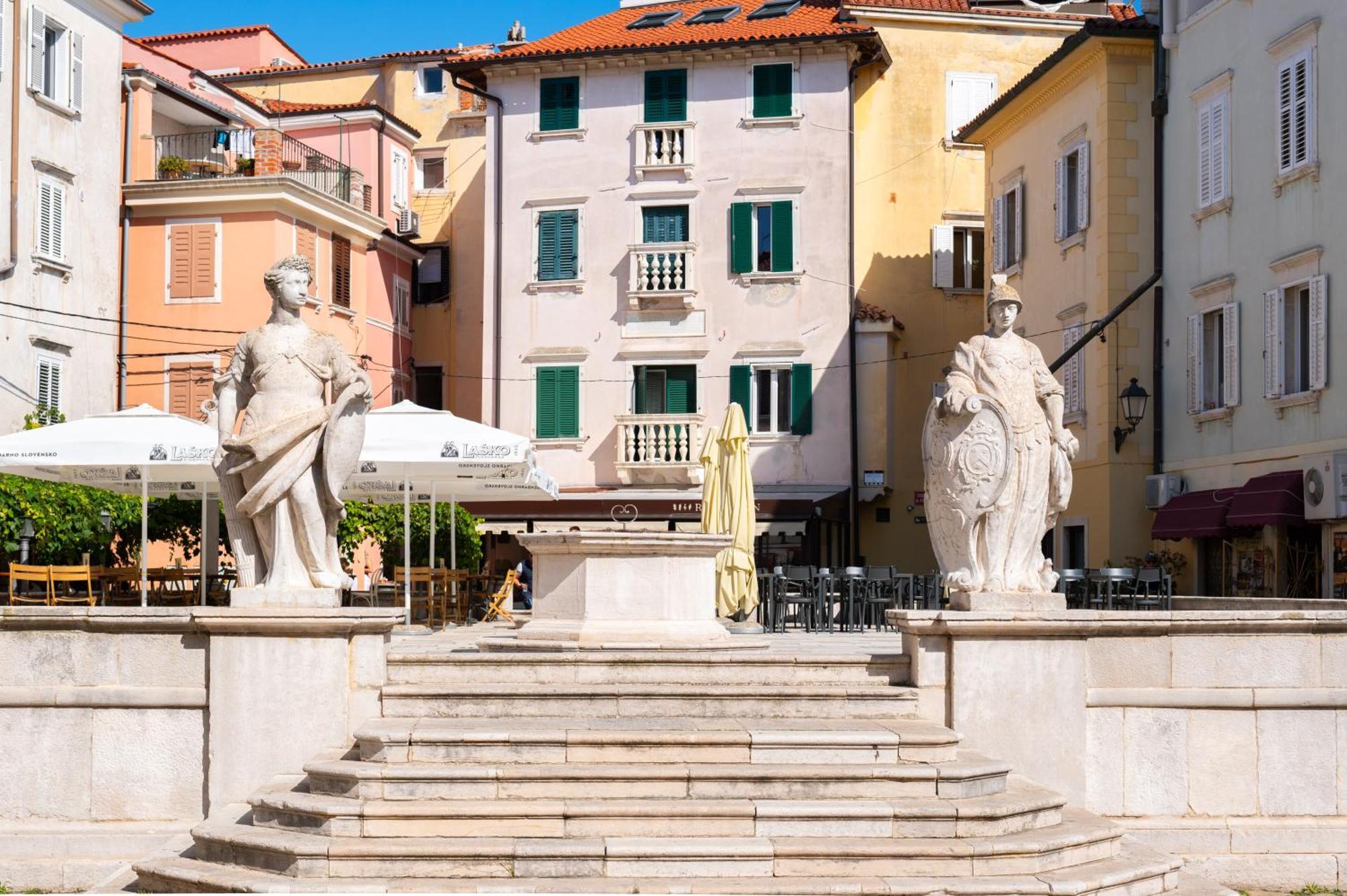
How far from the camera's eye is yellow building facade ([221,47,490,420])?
4034 centimetres

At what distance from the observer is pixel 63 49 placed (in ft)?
101

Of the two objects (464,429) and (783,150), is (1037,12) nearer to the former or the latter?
(783,150)

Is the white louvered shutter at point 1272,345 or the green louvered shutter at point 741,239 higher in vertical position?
the green louvered shutter at point 741,239

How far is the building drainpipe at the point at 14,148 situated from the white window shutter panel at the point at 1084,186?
1783 cm

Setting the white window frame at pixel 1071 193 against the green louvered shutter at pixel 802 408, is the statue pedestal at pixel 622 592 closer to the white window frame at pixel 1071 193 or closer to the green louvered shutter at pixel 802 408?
the white window frame at pixel 1071 193

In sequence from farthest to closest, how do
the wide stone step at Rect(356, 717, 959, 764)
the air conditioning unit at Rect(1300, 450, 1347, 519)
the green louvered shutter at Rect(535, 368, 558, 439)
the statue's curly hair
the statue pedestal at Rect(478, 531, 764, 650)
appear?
1. the green louvered shutter at Rect(535, 368, 558, 439)
2. the air conditioning unit at Rect(1300, 450, 1347, 519)
3. the statue pedestal at Rect(478, 531, 764, 650)
4. the statue's curly hair
5. the wide stone step at Rect(356, 717, 959, 764)

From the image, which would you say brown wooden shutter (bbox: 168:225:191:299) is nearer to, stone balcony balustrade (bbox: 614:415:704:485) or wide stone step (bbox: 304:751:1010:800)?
stone balcony balustrade (bbox: 614:415:704:485)

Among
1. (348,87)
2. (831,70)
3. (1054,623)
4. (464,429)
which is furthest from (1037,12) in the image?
(1054,623)

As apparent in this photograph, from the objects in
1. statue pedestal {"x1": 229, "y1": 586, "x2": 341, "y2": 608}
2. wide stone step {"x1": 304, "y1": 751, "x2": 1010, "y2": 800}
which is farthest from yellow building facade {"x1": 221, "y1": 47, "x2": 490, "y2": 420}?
wide stone step {"x1": 304, "y1": 751, "x2": 1010, "y2": 800}

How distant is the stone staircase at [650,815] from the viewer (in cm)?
890

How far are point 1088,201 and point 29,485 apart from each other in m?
Result: 17.2

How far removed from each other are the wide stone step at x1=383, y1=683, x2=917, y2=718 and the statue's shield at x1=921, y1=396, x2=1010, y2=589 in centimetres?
112

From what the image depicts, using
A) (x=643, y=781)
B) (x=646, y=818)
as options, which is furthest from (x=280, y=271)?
(x=646, y=818)

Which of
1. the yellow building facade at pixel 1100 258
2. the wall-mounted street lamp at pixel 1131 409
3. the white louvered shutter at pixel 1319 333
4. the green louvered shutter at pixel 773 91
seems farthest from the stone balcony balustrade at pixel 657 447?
the white louvered shutter at pixel 1319 333
